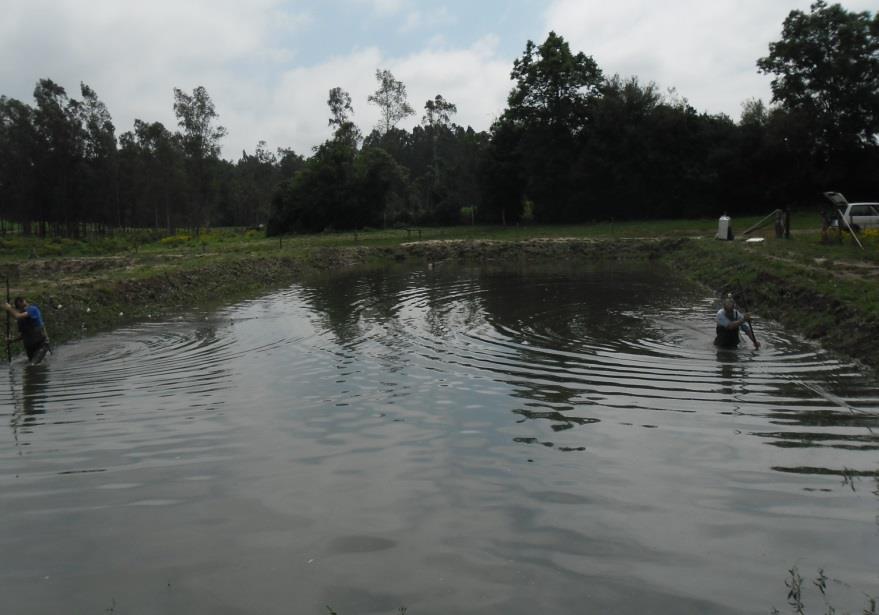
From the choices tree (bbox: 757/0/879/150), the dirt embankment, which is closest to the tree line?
tree (bbox: 757/0/879/150)

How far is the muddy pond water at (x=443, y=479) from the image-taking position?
18.5 feet

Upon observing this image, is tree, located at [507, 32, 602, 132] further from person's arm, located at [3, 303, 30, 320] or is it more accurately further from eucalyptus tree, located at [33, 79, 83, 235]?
person's arm, located at [3, 303, 30, 320]

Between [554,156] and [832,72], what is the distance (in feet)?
75.7

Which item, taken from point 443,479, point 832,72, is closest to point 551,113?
point 832,72

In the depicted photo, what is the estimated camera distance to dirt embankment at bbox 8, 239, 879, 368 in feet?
54.7

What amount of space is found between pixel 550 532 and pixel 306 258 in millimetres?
37305

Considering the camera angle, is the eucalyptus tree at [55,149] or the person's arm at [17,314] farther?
the eucalyptus tree at [55,149]

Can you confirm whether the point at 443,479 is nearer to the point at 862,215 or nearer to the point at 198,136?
the point at 862,215

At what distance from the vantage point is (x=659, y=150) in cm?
6109

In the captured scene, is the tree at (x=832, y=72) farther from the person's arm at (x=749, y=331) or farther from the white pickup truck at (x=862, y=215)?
the person's arm at (x=749, y=331)

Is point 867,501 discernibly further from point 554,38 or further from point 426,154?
point 426,154

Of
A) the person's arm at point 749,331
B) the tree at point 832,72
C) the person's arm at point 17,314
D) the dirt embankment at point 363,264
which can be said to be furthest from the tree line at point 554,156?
the person's arm at point 17,314

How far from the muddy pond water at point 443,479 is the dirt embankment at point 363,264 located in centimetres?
186

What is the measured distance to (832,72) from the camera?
5453 cm
